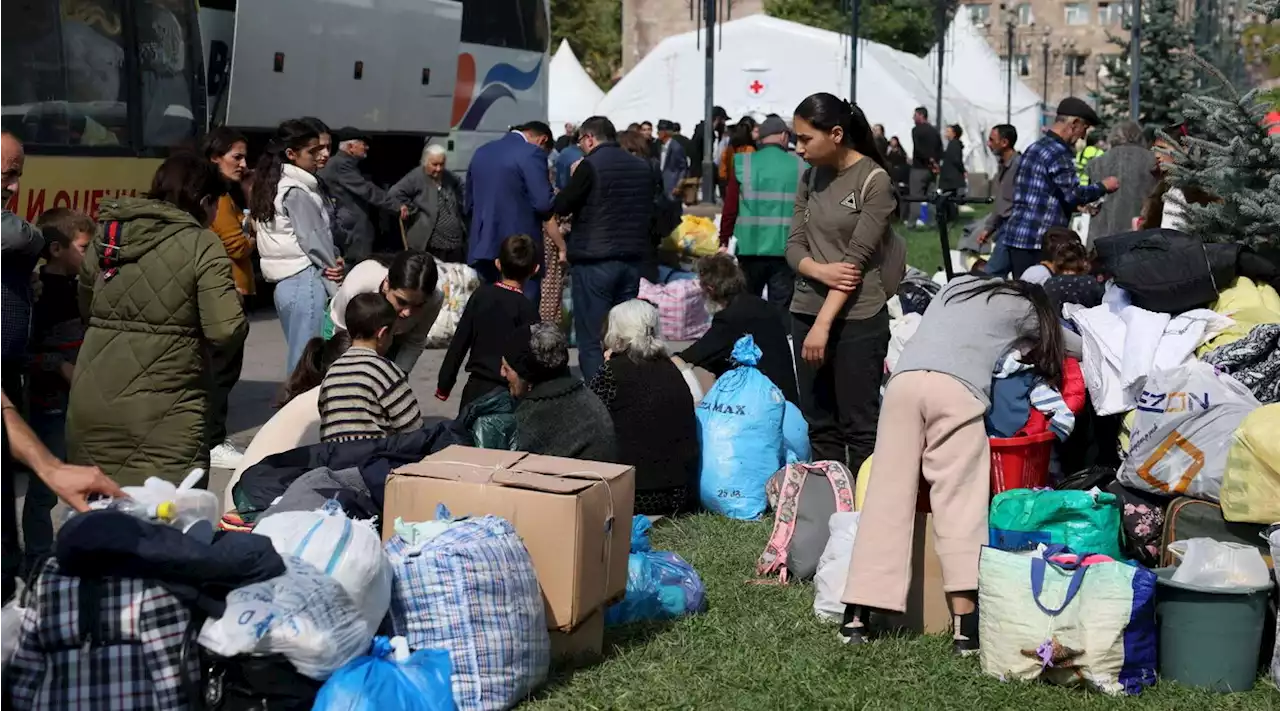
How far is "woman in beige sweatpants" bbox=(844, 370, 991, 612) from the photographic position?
5.37m

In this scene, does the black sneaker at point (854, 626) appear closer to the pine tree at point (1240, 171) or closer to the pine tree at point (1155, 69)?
the pine tree at point (1240, 171)

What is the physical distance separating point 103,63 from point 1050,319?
818 centimetres

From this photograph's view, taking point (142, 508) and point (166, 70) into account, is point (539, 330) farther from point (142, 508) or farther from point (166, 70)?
point (166, 70)

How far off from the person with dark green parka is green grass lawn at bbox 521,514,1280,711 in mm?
1900

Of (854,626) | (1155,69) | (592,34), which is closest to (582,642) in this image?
(854,626)

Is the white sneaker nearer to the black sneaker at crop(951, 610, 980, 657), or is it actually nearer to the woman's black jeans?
the woman's black jeans

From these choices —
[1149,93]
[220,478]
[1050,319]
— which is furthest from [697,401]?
[1149,93]

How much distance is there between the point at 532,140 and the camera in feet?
38.5

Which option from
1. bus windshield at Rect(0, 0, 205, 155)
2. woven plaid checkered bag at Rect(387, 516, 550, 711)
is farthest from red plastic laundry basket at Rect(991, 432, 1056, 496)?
bus windshield at Rect(0, 0, 205, 155)

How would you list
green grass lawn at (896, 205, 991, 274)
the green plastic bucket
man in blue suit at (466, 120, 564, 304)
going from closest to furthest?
the green plastic bucket, man in blue suit at (466, 120, 564, 304), green grass lawn at (896, 205, 991, 274)

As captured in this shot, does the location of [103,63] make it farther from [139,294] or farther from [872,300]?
[872,300]

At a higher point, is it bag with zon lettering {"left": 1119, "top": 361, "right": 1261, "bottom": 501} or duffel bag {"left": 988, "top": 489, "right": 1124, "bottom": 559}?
bag with zon lettering {"left": 1119, "top": 361, "right": 1261, "bottom": 501}

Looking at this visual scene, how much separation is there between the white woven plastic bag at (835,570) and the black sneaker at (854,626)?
0.14 m

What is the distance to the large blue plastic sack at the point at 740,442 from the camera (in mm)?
7684
